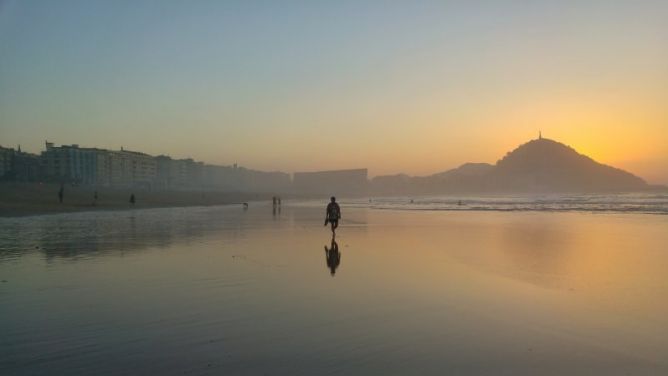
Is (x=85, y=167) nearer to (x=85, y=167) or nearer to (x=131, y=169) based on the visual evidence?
(x=85, y=167)

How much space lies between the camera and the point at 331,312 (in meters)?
8.25

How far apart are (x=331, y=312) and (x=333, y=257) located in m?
6.99

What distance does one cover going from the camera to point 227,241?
65.1 ft

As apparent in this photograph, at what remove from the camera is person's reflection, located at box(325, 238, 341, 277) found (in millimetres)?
13214

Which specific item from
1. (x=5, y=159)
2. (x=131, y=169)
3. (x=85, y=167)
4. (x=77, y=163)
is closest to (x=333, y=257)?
(x=5, y=159)

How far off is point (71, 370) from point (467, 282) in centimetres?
843

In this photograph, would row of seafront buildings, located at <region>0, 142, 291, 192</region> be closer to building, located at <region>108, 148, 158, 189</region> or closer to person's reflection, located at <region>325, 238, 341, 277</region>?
building, located at <region>108, 148, 158, 189</region>

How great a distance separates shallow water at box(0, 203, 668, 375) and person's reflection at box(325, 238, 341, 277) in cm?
19

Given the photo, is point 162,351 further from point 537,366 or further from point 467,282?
point 467,282

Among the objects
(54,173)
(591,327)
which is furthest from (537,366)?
(54,173)

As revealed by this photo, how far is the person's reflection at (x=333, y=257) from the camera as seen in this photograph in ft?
43.4

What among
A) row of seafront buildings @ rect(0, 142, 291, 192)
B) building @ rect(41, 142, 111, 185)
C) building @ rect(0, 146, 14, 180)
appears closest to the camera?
building @ rect(0, 146, 14, 180)

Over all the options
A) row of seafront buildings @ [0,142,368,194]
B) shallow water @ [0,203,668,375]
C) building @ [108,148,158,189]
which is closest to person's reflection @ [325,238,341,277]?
shallow water @ [0,203,668,375]

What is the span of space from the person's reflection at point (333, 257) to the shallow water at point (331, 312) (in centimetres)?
19
